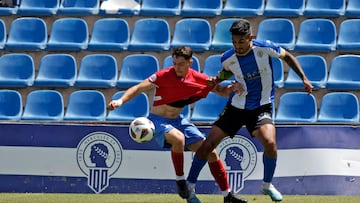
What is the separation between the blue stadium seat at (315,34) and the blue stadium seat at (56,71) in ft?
12.3

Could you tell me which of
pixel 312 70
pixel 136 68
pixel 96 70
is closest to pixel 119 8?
pixel 96 70

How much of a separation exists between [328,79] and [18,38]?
17.7 ft

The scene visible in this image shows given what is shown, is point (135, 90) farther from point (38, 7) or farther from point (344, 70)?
point (38, 7)

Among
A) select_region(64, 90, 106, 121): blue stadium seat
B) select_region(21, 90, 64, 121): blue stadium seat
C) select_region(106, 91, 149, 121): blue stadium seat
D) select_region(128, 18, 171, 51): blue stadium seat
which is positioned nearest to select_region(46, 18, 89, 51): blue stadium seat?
select_region(128, 18, 171, 51): blue stadium seat

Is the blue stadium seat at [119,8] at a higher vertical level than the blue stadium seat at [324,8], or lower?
lower

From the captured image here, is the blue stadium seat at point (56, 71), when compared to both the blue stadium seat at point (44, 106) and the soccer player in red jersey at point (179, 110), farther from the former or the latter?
the soccer player in red jersey at point (179, 110)

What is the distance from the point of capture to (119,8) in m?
14.9

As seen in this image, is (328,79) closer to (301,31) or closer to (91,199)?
(301,31)

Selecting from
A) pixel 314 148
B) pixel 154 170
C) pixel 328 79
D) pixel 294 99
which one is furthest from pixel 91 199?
pixel 328 79

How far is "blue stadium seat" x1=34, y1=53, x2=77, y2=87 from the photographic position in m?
13.7

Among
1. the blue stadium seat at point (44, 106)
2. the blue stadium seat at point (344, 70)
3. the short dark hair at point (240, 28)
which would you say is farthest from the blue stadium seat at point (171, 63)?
the short dark hair at point (240, 28)

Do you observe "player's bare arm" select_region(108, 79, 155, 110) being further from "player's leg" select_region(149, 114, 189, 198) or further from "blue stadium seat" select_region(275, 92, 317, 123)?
"blue stadium seat" select_region(275, 92, 317, 123)

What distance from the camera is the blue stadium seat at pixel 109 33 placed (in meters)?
14.2

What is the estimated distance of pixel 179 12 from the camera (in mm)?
14516
